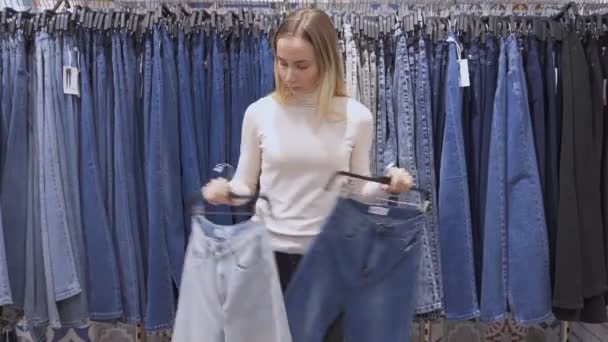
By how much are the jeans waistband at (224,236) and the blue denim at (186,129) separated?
61 cm

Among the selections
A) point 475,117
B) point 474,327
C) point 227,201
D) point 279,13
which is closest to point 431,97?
point 475,117

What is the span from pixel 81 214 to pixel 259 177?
0.75 metres

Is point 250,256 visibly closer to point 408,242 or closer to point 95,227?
point 408,242

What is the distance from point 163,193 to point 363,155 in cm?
74

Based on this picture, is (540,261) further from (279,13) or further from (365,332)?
(279,13)

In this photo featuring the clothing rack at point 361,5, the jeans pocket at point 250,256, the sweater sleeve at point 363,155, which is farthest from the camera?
the clothing rack at point 361,5

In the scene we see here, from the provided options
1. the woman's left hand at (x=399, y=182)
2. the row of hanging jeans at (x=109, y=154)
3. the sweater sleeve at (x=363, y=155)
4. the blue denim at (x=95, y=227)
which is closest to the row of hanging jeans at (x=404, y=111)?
the row of hanging jeans at (x=109, y=154)

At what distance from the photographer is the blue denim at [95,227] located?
1.75 metres

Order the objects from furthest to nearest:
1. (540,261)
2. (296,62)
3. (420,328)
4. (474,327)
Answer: (474,327) < (420,328) < (540,261) < (296,62)

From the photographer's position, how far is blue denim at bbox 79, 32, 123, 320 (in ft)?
5.73

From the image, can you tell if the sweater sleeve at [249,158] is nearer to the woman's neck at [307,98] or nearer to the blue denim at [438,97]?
the woman's neck at [307,98]

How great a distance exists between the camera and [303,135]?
4.18 feet

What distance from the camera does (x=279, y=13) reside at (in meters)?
1.92

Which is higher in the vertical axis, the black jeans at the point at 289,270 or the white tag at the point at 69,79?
Answer: the white tag at the point at 69,79
